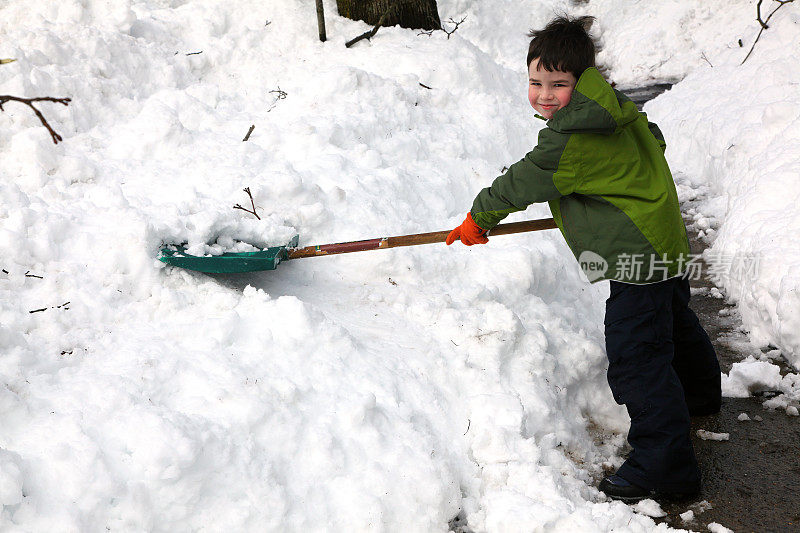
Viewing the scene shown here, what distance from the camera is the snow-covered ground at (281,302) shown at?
2326 mm

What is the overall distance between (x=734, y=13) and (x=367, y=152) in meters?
7.83

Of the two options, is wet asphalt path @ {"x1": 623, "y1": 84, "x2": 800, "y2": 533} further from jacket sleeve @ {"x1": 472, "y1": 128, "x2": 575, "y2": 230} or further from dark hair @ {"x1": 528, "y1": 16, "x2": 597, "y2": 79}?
dark hair @ {"x1": 528, "y1": 16, "x2": 597, "y2": 79}

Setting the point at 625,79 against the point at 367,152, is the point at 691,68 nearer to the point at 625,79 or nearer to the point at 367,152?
the point at 625,79

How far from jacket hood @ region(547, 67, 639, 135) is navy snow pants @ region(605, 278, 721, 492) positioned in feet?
2.39

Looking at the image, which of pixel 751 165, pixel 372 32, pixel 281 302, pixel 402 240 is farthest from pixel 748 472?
pixel 372 32

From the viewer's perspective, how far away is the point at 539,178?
2.61 meters

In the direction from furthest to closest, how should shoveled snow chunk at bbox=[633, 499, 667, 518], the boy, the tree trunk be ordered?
the tree trunk
shoveled snow chunk at bbox=[633, 499, 667, 518]
the boy

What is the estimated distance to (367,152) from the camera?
4496 mm

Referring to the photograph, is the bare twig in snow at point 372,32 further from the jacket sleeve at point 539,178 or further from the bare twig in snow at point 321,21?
the jacket sleeve at point 539,178

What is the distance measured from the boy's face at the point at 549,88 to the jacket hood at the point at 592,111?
70 mm

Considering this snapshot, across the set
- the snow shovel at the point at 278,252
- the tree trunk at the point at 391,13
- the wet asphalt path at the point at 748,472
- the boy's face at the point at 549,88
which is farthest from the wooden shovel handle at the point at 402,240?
the tree trunk at the point at 391,13

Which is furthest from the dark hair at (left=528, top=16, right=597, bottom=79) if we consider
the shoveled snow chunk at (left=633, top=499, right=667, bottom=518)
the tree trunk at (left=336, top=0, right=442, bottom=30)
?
the tree trunk at (left=336, top=0, right=442, bottom=30)

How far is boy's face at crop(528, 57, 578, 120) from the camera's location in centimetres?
262

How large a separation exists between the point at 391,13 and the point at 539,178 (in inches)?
165
